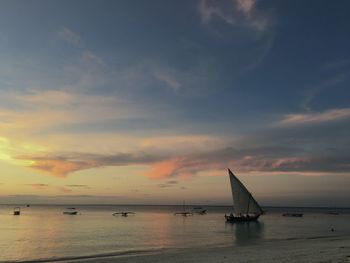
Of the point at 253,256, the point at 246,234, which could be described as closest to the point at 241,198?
the point at 246,234

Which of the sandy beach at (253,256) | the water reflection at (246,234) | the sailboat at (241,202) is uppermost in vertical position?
the sailboat at (241,202)

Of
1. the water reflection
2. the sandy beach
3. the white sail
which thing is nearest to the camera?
the sandy beach

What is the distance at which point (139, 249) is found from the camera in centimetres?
5312

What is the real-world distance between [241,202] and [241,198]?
2776 mm

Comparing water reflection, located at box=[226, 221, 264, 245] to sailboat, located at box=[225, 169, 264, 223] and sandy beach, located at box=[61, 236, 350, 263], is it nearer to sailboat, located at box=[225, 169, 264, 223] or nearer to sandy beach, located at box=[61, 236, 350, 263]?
sailboat, located at box=[225, 169, 264, 223]

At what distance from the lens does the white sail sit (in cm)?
10281

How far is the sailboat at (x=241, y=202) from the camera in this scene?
10300cm

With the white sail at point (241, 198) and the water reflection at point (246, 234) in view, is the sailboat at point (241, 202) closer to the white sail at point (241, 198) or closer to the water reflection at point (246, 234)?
the white sail at point (241, 198)

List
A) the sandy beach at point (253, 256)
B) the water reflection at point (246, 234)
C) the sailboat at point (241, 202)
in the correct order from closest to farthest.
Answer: the sandy beach at point (253, 256)
the water reflection at point (246, 234)
the sailboat at point (241, 202)

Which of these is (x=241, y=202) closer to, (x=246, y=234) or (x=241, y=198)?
(x=241, y=198)

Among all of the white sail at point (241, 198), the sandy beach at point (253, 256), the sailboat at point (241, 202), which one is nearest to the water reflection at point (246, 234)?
the sailboat at point (241, 202)

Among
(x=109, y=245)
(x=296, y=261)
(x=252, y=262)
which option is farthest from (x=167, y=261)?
(x=109, y=245)

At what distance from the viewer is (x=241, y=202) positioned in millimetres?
107938

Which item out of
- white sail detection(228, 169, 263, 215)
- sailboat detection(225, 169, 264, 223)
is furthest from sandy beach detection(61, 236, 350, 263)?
sailboat detection(225, 169, 264, 223)
